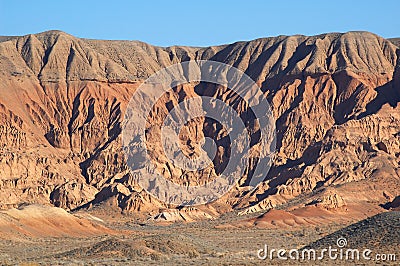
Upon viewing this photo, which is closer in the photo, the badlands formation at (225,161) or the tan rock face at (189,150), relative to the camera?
the badlands formation at (225,161)

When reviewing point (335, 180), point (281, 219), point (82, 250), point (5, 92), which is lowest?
point (82, 250)

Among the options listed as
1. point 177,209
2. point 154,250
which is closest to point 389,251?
point 154,250

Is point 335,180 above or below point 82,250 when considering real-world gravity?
above

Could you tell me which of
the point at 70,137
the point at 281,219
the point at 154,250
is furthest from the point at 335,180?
the point at 154,250

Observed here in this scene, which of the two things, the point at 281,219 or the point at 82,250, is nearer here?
the point at 82,250

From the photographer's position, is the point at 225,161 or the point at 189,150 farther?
the point at 225,161

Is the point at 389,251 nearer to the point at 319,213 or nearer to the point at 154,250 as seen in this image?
the point at 154,250

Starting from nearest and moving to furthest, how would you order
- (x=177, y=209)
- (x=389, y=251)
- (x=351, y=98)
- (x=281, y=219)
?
1. (x=389, y=251)
2. (x=281, y=219)
3. (x=177, y=209)
4. (x=351, y=98)

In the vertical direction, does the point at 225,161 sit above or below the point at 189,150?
below

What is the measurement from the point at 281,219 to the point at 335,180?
3143 centimetres

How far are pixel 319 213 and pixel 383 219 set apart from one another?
76.2 metres

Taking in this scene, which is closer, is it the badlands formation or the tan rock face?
the badlands formation

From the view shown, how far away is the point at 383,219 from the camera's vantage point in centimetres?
6919

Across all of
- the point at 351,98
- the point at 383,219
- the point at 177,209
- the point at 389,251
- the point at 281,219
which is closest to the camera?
the point at 389,251
